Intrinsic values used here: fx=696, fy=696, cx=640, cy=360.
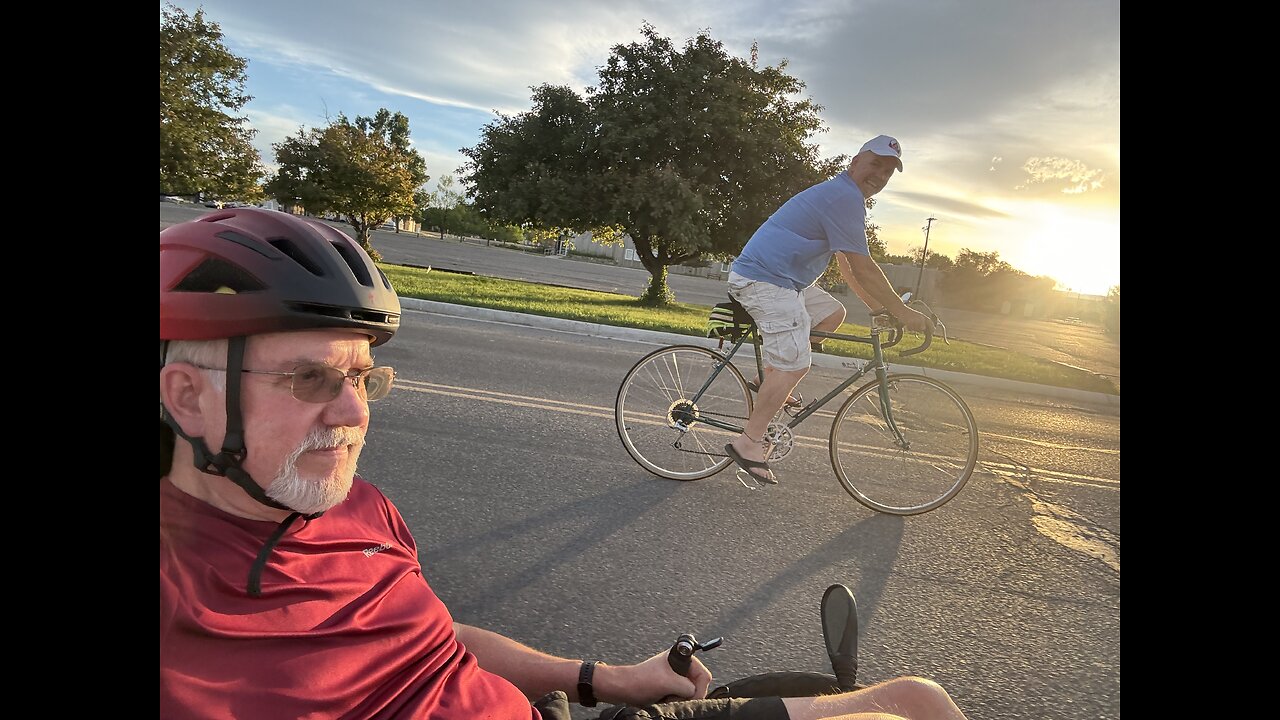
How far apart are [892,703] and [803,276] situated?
Answer: 287 centimetres

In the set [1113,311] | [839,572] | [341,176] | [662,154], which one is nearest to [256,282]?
[1113,311]

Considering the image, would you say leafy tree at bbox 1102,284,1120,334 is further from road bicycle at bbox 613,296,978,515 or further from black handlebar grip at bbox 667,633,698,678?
road bicycle at bbox 613,296,978,515

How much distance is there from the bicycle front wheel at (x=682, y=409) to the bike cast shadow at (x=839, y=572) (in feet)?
3.48

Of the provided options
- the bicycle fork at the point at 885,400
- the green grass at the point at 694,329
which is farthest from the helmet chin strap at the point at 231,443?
the green grass at the point at 694,329

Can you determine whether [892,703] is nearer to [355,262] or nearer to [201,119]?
[355,262]

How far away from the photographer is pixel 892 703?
1658 millimetres

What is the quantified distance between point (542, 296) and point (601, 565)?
14.1m

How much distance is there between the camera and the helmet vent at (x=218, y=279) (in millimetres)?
1282

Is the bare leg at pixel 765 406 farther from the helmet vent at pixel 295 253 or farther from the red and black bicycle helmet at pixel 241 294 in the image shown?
the helmet vent at pixel 295 253
